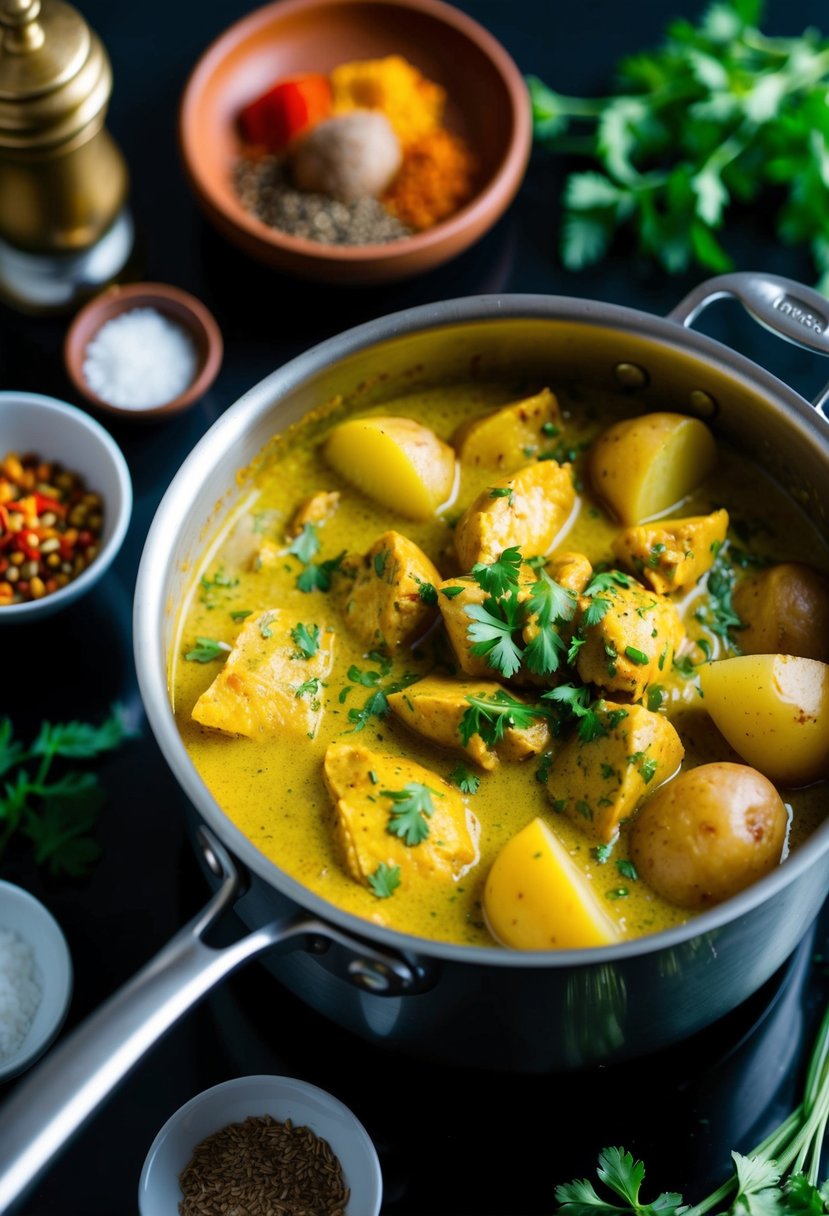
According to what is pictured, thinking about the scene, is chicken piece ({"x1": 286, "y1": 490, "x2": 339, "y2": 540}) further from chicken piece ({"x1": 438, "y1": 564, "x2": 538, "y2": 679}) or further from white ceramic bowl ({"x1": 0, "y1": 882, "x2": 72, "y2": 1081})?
white ceramic bowl ({"x1": 0, "y1": 882, "x2": 72, "y2": 1081})

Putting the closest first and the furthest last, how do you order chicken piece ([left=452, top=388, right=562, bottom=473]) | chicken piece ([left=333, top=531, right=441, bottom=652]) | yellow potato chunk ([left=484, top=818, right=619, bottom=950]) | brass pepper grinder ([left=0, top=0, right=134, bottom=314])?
yellow potato chunk ([left=484, top=818, right=619, bottom=950])
chicken piece ([left=333, top=531, right=441, bottom=652])
chicken piece ([left=452, top=388, right=562, bottom=473])
brass pepper grinder ([left=0, top=0, right=134, bottom=314])

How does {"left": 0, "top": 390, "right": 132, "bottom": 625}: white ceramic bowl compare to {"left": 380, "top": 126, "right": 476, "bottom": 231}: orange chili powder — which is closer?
{"left": 0, "top": 390, "right": 132, "bottom": 625}: white ceramic bowl

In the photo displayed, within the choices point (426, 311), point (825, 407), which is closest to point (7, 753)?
point (426, 311)

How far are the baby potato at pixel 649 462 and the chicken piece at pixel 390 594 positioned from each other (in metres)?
0.39

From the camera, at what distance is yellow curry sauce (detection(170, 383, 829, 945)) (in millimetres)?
2080

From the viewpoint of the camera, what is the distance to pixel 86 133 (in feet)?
9.26

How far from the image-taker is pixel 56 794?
248 cm

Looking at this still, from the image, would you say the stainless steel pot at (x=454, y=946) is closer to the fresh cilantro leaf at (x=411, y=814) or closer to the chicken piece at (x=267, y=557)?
the chicken piece at (x=267, y=557)

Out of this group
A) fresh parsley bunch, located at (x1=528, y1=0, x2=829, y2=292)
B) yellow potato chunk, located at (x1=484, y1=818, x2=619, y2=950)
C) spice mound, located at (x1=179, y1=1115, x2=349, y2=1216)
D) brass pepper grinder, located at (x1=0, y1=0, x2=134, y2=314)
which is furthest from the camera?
fresh parsley bunch, located at (x1=528, y1=0, x2=829, y2=292)

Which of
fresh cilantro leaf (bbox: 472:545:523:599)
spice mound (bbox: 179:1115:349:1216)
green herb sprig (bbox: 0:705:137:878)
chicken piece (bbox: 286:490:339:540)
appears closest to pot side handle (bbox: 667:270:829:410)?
fresh cilantro leaf (bbox: 472:545:523:599)

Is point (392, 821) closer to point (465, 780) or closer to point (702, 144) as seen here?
point (465, 780)

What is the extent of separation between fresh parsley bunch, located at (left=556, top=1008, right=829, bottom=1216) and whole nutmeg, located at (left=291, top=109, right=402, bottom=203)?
2.20 meters

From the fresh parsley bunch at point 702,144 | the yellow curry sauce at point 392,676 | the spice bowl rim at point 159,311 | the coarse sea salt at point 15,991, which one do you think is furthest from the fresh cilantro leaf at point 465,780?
the fresh parsley bunch at point 702,144

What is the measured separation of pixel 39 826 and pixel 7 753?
0.52 ft
